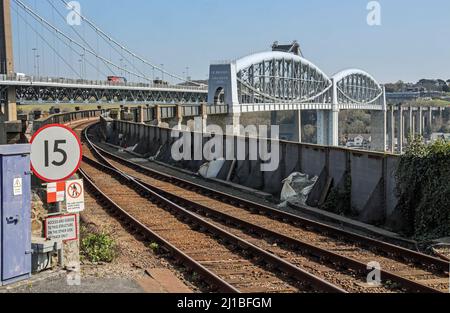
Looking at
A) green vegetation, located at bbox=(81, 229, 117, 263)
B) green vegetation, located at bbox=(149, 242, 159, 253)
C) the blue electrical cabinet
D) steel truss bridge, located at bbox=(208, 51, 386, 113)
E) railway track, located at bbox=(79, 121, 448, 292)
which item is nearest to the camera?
the blue electrical cabinet

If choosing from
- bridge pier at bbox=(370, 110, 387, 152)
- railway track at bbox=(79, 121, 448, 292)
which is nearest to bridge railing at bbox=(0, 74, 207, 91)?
bridge pier at bbox=(370, 110, 387, 152)

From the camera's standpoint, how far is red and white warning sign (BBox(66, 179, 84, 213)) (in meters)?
8.20

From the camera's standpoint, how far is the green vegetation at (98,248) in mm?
9766

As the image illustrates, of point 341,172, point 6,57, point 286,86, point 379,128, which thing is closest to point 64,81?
point 6,57

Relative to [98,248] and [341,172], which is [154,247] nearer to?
[98,248]

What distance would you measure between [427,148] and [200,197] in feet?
23.6

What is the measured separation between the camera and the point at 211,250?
11102 mm

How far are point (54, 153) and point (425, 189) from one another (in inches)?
339

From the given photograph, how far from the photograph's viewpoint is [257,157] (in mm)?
20656

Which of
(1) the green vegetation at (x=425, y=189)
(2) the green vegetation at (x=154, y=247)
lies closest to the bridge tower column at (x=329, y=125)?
(1) the green vegetation at (x=425, y=189)

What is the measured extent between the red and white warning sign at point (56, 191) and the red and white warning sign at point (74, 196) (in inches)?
4.5

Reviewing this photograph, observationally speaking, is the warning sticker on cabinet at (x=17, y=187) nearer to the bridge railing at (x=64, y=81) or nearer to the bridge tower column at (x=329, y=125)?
the bridge railing at (x=64, y=81)

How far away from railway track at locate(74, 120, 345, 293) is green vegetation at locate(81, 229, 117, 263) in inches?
43.1

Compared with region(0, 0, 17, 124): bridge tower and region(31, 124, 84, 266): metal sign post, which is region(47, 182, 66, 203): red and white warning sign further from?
region(0, 0, 17, 124): bridge tower
